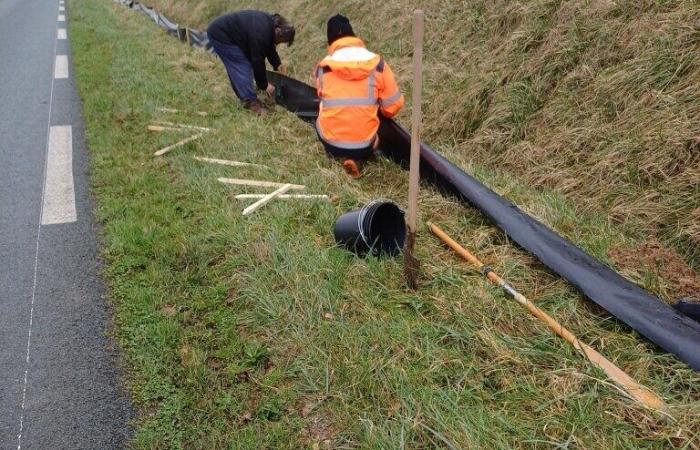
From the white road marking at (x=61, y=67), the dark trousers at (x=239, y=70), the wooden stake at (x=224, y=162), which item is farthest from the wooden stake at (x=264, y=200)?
the white road marking at (x=61, y=67)

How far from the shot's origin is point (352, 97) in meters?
4.64

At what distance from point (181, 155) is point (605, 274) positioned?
4.02 m

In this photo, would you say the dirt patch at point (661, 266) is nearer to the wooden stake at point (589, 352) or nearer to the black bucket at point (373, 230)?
the wooden stake at point (589, 352)

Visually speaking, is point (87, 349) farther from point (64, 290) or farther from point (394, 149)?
point (394, 149)

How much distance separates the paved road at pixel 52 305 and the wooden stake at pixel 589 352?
214 centimetres

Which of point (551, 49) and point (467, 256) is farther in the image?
point (551, 49)

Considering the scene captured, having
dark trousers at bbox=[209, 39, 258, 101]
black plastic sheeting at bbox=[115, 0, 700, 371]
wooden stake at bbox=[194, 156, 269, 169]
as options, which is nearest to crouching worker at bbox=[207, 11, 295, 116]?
dark trousers at bbox=[209, 39, 258, 101]

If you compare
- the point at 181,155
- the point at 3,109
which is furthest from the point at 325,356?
the point at 3,109

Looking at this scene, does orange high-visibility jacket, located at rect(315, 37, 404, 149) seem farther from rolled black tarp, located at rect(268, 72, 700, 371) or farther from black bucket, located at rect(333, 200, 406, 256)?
black bucket, located at rect(333, 200, 406, 256)

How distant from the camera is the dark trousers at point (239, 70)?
666 cm

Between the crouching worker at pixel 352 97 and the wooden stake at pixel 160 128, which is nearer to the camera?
the crouching worker at pixel 352 97

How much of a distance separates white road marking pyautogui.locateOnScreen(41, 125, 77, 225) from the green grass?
296mm

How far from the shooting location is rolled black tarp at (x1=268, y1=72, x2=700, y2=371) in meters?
2.42

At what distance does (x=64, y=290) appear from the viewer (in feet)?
10.8
